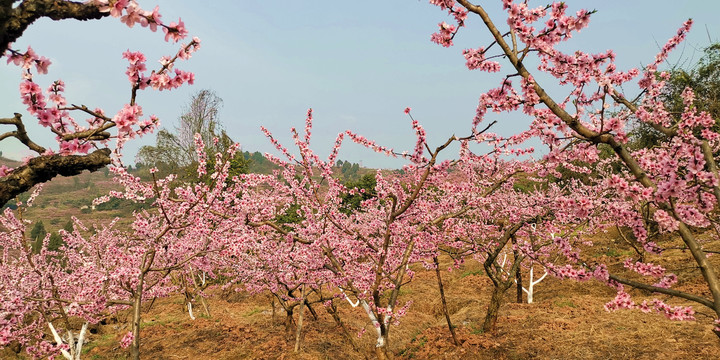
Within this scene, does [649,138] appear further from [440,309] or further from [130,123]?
[130,123]

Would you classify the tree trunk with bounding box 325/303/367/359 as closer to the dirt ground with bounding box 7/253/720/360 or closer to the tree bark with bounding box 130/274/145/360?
the dirt ground with bounding box 7/253/720/360

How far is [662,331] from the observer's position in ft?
25.0

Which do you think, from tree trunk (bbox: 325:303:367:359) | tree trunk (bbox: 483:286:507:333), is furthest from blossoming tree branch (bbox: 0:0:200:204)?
tree trunk (bbox: 483:286:507:333)

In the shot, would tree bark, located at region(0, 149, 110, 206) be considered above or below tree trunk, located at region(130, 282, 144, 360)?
above

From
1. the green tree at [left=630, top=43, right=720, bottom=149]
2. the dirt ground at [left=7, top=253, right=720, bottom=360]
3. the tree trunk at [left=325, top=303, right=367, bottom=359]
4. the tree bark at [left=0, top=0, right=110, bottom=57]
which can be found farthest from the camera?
the green tree at [left=630, top=43, right=720, bottom=149]

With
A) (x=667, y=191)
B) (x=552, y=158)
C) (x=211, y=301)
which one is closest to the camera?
(x=667, y=191)

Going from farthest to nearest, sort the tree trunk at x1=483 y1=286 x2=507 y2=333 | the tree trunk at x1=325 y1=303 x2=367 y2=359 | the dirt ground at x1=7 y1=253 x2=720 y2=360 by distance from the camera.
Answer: the tree trunk at x1=483 y1=286 x2=507 y2=333
the dirt ground at x1=7 y1=253 x2=720 y2=360
the tree trunk at x1=325 y1=303 x2=367 y2=359

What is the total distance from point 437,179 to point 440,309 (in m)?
9.38

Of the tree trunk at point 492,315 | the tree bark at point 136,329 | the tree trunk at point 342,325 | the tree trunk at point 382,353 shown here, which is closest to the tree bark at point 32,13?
the tree bark at point 136,329

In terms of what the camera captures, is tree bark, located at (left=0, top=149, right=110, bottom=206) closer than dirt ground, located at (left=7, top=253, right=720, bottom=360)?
Yes

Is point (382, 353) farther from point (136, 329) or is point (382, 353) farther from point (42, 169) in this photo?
point (42, 169)

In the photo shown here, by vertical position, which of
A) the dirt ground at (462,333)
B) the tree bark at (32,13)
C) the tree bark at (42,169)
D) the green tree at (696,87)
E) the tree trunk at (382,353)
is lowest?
the dirt ground at (462,333)

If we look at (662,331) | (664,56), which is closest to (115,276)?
(664,56)

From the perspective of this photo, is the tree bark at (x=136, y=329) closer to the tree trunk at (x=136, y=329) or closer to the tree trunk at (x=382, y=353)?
the tree trunk at (x=136, y=329)
